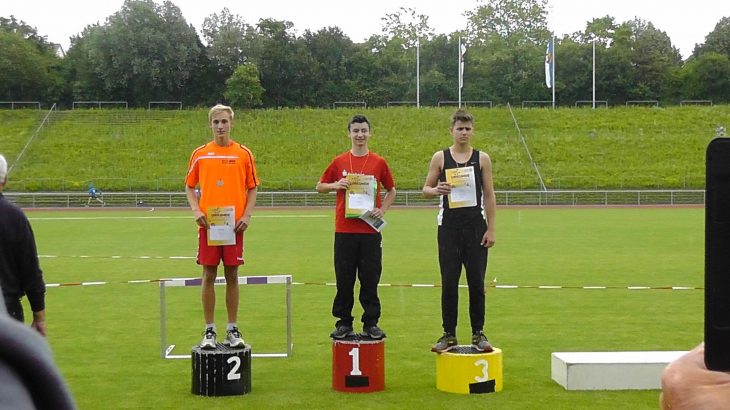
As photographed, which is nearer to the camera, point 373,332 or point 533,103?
point 373,332

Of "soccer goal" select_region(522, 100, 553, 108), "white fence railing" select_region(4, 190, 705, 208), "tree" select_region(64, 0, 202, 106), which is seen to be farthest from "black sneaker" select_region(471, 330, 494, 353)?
"tree" select_region(64, 0, 202, 106)

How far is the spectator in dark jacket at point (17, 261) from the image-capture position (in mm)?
5578

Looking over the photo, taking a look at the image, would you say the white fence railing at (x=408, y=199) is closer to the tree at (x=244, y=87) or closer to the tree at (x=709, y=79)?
the tree at (x=244, y=87)

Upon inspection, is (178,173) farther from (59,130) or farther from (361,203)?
(361,203)

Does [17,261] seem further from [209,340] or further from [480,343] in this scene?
[480,343]

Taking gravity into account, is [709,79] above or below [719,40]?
below

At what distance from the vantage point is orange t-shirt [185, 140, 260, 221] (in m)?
7.87

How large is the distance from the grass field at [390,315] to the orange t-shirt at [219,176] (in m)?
1.53

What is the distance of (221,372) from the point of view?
293 inches

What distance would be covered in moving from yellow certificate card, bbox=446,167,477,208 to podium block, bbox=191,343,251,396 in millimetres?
2069

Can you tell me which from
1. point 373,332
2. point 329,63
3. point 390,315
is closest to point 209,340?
point 373,332

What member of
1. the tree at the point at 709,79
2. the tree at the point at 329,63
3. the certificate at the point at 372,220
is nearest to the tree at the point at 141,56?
the tree at the point at 329,63

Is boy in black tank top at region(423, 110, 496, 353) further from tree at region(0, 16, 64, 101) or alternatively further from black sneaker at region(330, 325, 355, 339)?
tree at region(0, 16, 64, 101)

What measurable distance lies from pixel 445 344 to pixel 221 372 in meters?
1.82
